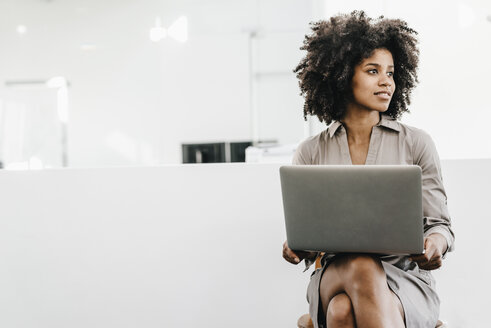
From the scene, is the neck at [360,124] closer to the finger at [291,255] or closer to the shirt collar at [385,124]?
the shirt collar at [385,124]

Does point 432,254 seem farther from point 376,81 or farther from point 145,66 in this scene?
point 145,66

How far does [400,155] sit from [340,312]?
1.62ft

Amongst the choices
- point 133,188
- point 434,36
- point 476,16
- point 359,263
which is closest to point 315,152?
point 359,263

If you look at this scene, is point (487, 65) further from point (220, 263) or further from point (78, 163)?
point (78, 163)

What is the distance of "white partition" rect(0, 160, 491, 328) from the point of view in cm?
146

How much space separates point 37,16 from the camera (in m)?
5.09

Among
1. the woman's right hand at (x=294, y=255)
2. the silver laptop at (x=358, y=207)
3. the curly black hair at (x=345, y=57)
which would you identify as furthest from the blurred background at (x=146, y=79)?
the silver laptop at (x=358, y=207)

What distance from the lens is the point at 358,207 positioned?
83 centimetres

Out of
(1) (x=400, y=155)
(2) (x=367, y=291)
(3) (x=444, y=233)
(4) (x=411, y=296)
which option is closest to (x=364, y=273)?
(2) (x=367, y=291)

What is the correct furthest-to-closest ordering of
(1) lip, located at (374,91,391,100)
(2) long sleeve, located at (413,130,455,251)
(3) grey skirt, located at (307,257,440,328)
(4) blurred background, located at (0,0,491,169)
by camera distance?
(4) blurred background, located at (0,0,491,169) → (1) lip, located at (374,91,391,100) → (2) long sleeve, located at (413,130,455,251) → (3) grey skirt, located at (307,257,440,328)

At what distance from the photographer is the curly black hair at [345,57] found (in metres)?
1.18

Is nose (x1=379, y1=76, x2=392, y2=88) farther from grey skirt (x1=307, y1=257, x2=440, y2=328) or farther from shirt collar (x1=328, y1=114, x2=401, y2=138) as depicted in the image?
grey skirt (x1=307, y1=257, x2=440, y2=328)

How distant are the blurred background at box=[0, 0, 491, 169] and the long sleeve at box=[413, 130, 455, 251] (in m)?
2.95

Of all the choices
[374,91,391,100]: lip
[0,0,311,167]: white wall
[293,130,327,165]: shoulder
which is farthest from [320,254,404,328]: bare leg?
[0,0,311,167]: white wall
